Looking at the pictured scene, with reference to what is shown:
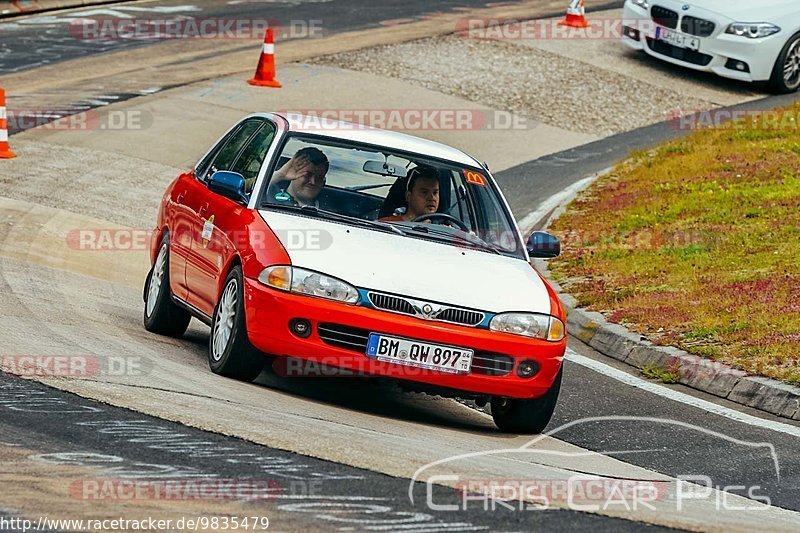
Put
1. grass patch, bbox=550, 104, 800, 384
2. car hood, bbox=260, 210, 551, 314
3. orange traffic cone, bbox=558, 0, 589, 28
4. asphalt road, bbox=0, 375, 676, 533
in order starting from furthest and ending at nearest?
orange traffic cone, bbox=558, 0, 589, 28
grass patch, bbox=550, 104, 800, 384
car hood, bbox=260, 210, 551, 314
asphalt road, bbox=0, 375, 676, 533

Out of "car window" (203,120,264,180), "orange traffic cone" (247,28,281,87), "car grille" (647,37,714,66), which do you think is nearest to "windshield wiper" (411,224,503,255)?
"car window" (203,120,264,180)

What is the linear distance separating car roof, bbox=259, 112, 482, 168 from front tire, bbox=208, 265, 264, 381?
54.0 inches

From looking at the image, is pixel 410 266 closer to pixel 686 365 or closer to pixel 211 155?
pixel 211 155

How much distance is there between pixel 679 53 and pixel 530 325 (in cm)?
1661

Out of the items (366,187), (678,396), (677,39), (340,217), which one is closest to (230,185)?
(340,217)

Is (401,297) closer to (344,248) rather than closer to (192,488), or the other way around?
(344,248)

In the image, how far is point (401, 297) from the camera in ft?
25.8

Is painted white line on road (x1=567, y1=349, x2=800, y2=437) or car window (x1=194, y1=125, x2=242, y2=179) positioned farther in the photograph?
car window (x1=194, y1=125, x2=242, y2=179)

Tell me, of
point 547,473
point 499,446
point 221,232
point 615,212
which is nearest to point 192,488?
point 547,473

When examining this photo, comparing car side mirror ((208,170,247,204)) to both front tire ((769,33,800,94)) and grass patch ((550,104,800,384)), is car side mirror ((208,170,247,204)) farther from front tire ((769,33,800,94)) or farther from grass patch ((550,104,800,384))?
front tire ((769,33,800,94))

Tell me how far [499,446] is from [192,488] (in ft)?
8.22

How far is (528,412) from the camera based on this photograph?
8.34 metres

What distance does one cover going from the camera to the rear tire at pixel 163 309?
9.83 meters

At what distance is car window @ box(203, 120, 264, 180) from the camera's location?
387 inches
